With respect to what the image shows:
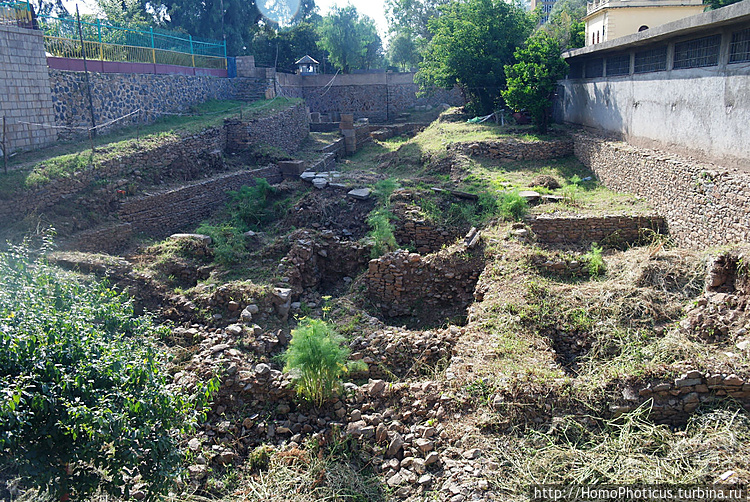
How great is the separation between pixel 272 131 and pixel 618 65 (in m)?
11.7

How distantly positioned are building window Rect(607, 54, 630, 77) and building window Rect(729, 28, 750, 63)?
4642mm

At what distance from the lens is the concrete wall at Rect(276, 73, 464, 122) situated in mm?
30906

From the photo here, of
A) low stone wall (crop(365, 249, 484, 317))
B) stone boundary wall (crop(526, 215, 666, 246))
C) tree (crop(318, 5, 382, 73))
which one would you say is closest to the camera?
low stone wall (crop(365, 249, 484, 317))

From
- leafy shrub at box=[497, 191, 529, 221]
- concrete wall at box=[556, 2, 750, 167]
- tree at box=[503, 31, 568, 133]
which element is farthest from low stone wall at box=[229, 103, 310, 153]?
concrete wall at box=[556, 2, 750, 167]

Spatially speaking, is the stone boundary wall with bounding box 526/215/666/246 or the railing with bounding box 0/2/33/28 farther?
the railing with bounding box 0/2/33/28

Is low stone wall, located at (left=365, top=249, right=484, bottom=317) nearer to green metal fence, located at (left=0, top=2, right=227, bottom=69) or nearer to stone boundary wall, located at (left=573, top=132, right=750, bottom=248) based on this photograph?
stone boundary wall, located at (left=573, top=132, right=750, bottom=248)

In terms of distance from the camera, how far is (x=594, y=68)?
16.7 meters

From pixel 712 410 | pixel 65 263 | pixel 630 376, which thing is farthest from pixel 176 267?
pixel 712 410

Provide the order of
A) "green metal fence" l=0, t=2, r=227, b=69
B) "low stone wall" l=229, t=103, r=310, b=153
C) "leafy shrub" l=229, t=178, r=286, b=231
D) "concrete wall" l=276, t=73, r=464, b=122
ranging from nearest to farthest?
"green metal fence" l=0, t=2, r=227, b=69 < "leafy shrub" l=229, t=178, r=286, b=231 < "low stone wall" l=229, t=103, r=310, b=153 < "concrete wall" l=276, t=73, r=464, b=122

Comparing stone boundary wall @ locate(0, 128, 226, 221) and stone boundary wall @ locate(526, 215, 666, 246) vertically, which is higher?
stone boundary wall @ locate(0, 128, 226, 221)

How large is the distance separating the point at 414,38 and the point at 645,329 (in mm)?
37988

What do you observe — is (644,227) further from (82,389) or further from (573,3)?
(573,3)

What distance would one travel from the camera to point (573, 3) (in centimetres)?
4962

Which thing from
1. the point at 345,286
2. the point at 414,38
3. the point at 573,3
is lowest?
the point at 345,286
